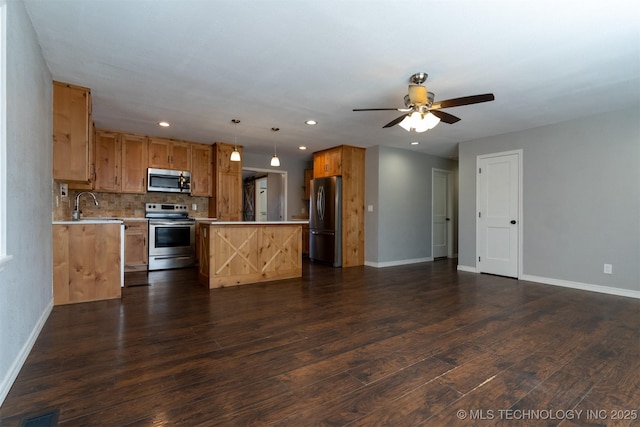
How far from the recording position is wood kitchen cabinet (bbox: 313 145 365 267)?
6203 mm

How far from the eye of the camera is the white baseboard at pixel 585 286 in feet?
13.0

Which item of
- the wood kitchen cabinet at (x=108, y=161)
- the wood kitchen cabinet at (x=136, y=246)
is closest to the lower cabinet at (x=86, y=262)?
the wood kitchen cabinet at (x=136, y=246)

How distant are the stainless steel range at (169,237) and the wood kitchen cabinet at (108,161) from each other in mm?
710

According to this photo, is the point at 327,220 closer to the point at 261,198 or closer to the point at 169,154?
the point at 169,154

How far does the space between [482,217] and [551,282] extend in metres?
1.40

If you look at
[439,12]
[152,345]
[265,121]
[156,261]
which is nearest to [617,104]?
[439,12]

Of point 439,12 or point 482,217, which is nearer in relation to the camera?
point 439,12

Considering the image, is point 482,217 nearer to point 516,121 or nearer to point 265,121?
point 516,121

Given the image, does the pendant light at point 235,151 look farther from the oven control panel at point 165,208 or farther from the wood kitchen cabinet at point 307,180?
the wood kitchen cabinet at point 307,180

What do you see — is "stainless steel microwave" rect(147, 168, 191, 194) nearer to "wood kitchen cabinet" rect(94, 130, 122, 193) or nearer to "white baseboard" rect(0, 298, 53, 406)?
"wood kitchen cabinet" rect(94, 130, 122, 193)

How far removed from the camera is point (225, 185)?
614 centimetres

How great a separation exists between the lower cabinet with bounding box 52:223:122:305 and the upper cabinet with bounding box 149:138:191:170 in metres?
2.35

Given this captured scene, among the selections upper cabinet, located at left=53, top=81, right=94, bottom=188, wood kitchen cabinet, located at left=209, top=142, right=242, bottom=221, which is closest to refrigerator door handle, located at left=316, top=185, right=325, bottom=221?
wood kitchen cabinet, located at left=209, top=142, right=242, bottom=221

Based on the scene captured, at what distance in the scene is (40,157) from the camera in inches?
102
